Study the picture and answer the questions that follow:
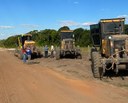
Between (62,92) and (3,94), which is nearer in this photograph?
(62,92)

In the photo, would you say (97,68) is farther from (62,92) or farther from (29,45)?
(29,45)

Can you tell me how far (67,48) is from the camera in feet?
105

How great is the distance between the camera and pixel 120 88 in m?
12.7

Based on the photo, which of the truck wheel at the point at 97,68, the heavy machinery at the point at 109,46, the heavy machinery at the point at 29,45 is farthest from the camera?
the heavy machinery at the point at 29,45

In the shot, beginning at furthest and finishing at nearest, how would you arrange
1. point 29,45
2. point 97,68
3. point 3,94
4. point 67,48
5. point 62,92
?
point 29,45
point 67,48
point 97,68
point 3,94
point 62,92

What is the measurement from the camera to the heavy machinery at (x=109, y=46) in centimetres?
1555

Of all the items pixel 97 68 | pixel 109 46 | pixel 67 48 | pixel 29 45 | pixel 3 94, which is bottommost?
pixel 3 94

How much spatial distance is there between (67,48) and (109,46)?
15110 mm

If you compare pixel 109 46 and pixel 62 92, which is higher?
pixel 109 46

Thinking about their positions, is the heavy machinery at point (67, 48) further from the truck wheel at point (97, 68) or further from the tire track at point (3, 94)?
the tire track at point (3, 94)

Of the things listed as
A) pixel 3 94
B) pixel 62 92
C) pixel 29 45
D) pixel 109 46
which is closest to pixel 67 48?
pixel 29 45

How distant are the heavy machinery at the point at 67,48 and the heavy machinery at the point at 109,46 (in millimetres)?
10327

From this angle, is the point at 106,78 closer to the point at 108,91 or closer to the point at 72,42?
the point at 108,91

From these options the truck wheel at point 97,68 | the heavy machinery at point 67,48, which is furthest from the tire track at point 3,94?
the heavy machinery at point 67,48
